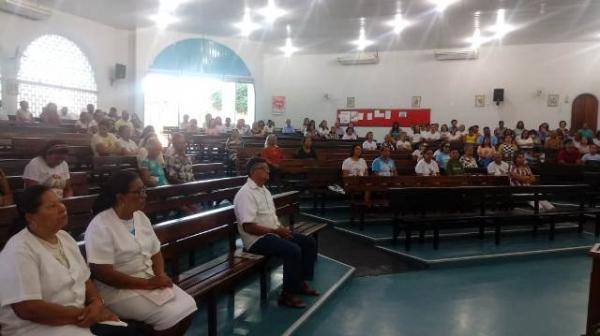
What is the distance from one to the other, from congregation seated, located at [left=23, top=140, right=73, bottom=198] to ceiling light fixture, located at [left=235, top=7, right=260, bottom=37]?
810 centimetres

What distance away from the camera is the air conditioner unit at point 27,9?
10.2m

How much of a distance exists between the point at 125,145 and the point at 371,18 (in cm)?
747

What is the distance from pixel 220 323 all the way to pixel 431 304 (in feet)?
6.21

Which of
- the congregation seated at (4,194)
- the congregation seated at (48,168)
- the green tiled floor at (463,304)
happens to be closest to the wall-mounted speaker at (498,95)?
the green tiled floor at (463,304)

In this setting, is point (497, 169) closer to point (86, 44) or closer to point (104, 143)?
point (104, 143)

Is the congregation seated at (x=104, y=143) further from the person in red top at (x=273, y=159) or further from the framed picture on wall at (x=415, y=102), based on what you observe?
the framed picture on wall at (x=415, y=102)

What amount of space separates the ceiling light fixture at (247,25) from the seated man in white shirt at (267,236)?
28.0 feet

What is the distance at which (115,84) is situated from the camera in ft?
45.6

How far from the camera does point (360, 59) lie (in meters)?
16.9

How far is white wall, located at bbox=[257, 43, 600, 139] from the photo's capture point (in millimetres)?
14547

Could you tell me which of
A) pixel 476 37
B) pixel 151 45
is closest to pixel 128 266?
pixel 151 45

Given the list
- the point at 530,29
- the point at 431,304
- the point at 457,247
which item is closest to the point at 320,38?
the point at 530,29

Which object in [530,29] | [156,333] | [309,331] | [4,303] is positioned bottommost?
→ [309,331]

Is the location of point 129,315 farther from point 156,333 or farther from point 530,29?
point 530,29
